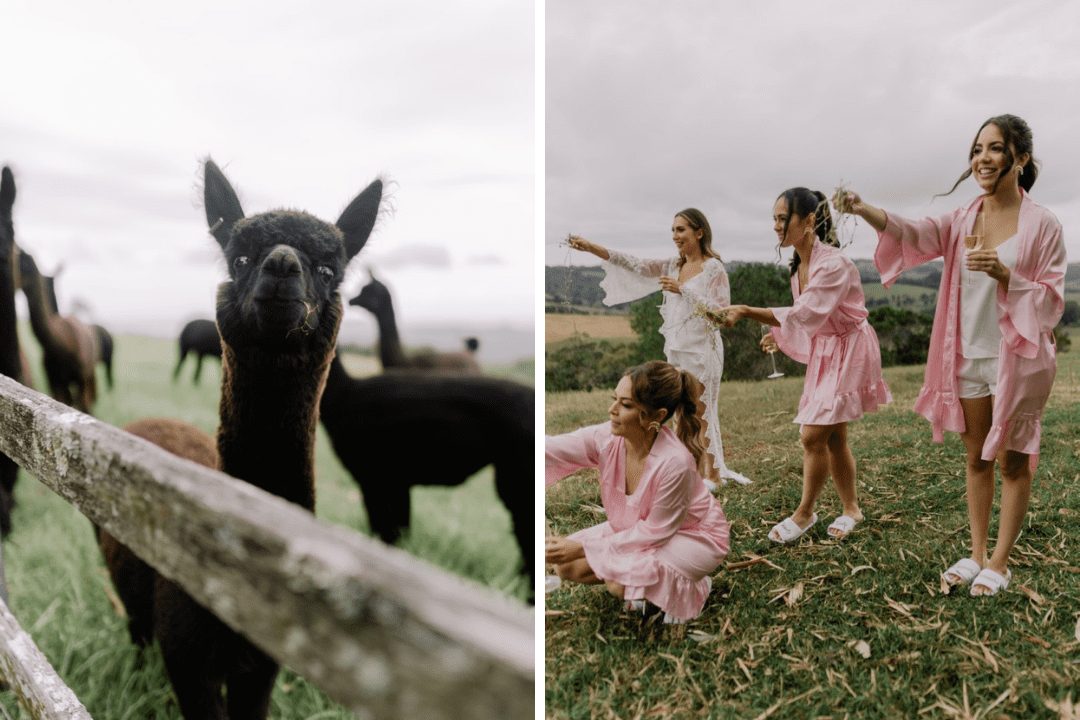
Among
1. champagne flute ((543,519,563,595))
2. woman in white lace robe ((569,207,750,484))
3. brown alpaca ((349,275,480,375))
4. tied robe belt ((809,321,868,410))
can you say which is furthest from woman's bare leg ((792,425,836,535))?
brown alpaca ((349,275,480,375))

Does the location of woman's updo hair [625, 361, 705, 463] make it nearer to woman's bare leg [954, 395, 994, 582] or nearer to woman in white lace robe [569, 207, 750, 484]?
woman in white lace robe [569, 207, 750, 484]

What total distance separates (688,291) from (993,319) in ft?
2.97

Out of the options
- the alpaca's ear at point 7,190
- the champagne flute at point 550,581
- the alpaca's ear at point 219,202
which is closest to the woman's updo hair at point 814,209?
the champagne flute at point 550,581

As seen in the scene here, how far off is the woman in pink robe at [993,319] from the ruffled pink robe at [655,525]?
0.74m

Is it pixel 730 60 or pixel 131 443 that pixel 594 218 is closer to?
pixel 730 60

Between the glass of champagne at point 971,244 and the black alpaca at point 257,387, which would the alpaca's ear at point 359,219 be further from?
the glass of champagne at point 971,244

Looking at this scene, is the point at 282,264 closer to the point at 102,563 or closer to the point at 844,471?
the point at 102,563

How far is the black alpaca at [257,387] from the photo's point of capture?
2047mm

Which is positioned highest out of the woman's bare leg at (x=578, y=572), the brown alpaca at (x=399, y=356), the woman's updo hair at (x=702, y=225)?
the woman's updo hair at (x=702, y=225)

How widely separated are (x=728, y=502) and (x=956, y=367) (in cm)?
84

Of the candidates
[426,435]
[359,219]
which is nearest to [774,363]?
[426,435]

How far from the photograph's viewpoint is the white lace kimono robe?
2.40 meters

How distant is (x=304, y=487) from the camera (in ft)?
7.05

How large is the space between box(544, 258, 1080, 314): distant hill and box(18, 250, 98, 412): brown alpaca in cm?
169
